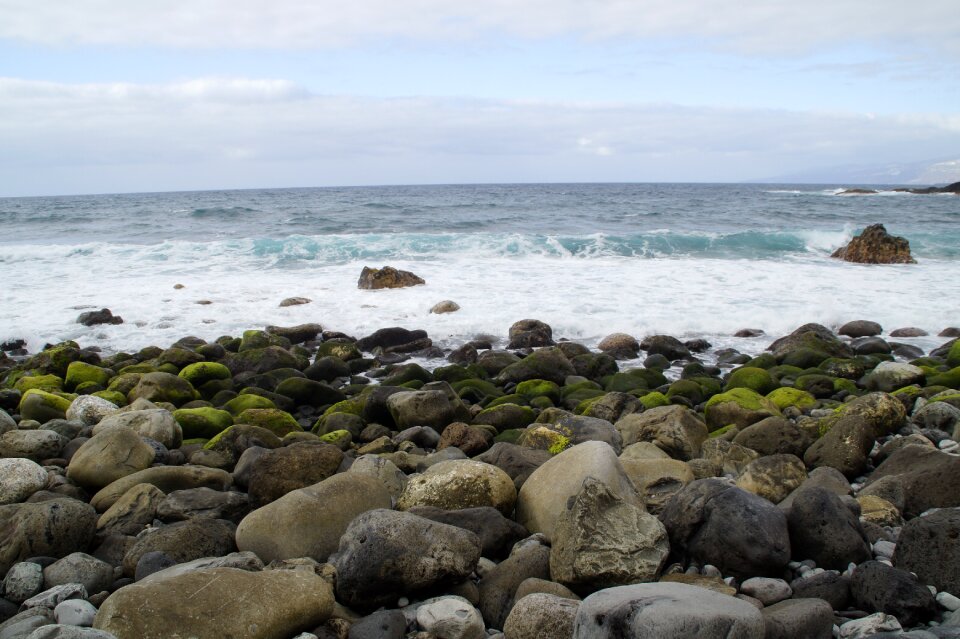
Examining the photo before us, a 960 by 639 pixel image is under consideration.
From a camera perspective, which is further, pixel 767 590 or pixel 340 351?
pixel 340 351

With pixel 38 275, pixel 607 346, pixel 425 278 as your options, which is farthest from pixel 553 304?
pixel 38 275

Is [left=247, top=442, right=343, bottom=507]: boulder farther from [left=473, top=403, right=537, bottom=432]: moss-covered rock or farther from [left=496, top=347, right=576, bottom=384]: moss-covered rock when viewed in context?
[left=496, top=347, right=576, bottom=384]: moss-covered rock

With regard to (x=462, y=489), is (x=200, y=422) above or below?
below

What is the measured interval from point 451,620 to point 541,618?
45 centimetres

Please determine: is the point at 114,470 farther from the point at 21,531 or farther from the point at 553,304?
the point at 553,304

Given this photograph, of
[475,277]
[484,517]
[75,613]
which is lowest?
Result: [75,613]

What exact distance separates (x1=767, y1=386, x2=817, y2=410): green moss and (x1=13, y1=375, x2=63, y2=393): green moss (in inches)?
324

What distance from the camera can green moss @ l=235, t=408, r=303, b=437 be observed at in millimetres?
6950

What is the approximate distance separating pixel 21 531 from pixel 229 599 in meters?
1.79

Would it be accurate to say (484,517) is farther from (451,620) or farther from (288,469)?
(288,469)

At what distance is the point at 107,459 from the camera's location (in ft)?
17.1

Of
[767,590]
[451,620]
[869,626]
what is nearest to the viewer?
[869,626]

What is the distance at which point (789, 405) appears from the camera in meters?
7.41

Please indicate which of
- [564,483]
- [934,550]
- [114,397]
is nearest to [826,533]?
[934,550]
